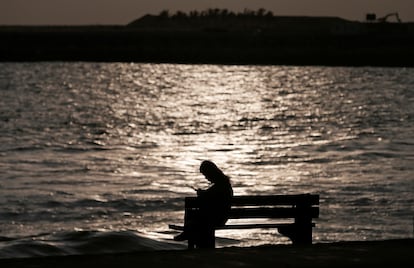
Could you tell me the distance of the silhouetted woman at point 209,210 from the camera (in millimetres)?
18375

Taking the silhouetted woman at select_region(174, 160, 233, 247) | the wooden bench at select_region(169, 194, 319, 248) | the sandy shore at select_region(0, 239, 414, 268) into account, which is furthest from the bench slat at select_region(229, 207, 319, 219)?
the sandy shore at select_region(0, 239, 414, 268)

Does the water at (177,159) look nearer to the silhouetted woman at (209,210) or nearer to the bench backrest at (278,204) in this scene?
the bench backrest at (278,204)

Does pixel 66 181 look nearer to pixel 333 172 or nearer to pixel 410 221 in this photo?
pixel 333 172

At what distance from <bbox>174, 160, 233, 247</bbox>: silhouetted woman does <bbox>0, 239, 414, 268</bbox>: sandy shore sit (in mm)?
1541

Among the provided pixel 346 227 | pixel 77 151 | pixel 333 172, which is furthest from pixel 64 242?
pixel 77 151

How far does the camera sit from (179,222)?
29.7 metres

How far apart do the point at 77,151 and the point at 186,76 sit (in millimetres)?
108083

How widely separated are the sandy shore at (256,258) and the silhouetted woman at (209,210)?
1.54m

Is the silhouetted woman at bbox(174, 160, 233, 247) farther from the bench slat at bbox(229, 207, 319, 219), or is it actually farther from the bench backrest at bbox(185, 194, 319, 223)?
the bench slat at bbox(229, 207, 319, 219)

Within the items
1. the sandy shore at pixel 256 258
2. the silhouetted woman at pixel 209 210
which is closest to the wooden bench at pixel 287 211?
the silhouetted woman at pixel 209 210

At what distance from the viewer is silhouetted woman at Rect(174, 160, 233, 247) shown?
18375mm

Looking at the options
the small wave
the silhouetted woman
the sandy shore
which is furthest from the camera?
the small wave

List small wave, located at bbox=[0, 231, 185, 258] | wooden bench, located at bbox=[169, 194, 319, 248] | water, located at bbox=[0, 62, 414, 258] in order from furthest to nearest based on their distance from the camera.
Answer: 1. water, located at bbox=[0, 62, 414, 258]
2. small wave, located at bbox=[0, 231, 185, 258]
3. wooden bench, located at bbox=[169, 194, 319, 248]

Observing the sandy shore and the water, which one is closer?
the sandy shore
